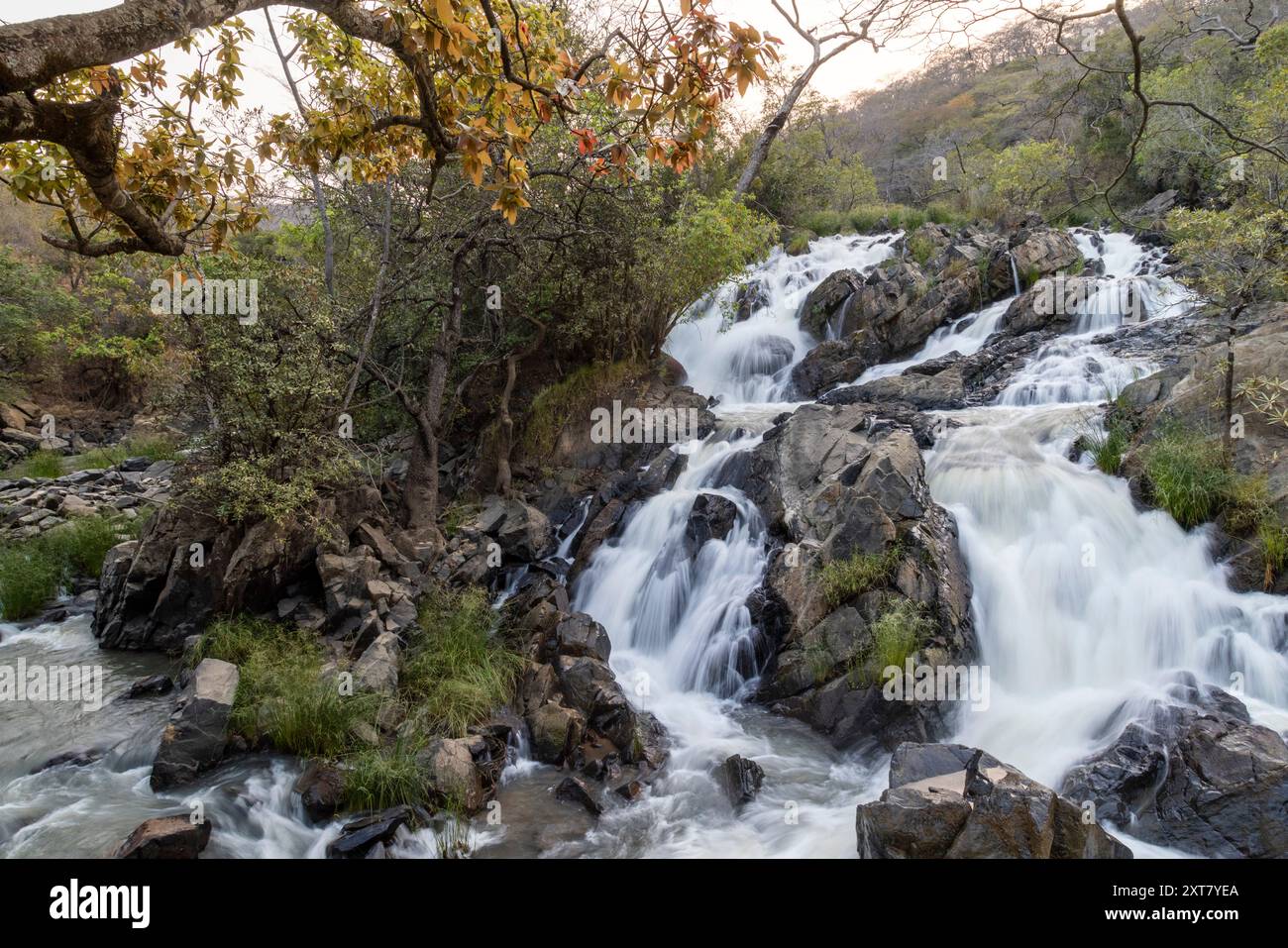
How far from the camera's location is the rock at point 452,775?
6215 mm

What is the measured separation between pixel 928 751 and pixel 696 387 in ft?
38.6

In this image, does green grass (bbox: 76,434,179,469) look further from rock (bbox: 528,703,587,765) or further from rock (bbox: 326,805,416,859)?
rock (bbox: 326,805,416,859)

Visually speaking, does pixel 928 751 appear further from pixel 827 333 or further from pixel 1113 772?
pixel 827 333

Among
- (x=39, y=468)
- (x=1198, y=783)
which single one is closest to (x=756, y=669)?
(x=1198, y=783)

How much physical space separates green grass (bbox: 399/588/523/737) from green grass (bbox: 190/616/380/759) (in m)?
0.65

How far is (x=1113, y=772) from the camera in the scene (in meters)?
5.79

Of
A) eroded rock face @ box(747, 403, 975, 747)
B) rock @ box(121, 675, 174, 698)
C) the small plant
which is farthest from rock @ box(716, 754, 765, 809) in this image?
rock @ box(121, 675, 174, 698)

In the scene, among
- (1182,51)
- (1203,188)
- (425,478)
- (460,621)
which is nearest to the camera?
(460,621)

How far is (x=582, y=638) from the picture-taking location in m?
8.61

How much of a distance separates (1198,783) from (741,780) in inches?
143

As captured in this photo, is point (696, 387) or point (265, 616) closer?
point (265, 616)

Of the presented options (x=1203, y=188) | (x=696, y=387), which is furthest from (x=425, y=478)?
(x=1203, y=188)

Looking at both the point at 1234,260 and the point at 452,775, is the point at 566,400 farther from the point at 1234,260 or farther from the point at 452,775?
the point at 1234,260

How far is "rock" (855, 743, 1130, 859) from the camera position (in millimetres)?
4480
